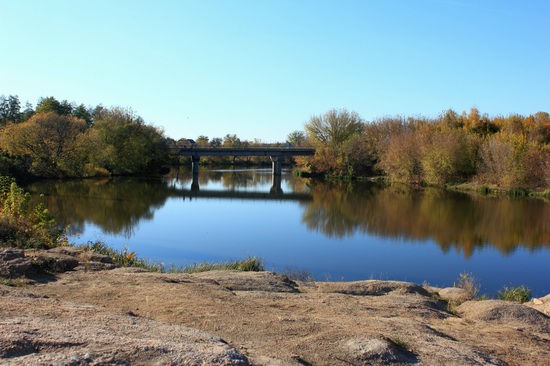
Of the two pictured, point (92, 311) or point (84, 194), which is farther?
point (84, 194)

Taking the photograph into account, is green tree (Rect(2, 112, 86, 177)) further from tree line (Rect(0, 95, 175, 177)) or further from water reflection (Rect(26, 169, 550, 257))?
water reflection (Rect(26, 169, 550, 257))

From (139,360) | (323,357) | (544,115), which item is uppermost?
(544,115)

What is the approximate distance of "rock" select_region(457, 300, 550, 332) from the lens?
920 centimetres

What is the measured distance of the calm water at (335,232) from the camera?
19.5 meters

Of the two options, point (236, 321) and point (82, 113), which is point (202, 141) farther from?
point (236, 321)

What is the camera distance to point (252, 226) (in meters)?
29.7

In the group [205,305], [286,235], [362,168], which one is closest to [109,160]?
[362,168]

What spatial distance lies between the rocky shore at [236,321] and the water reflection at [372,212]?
13.3m

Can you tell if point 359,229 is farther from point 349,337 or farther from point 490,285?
point 349,337

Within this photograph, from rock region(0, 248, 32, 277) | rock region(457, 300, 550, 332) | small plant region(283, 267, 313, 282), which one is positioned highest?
rock region(0, 248, 32, 277)

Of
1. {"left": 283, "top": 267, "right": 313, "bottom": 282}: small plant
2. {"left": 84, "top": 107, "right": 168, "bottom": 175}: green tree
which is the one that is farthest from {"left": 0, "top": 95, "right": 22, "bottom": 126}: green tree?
{"left": 283, "top": 267, "right": 313, "bottom": 282}: small plant

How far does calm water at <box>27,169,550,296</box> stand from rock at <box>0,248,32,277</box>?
8593 mm

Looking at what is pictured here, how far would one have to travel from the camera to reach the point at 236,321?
7.53 m

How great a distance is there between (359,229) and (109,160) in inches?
1786
